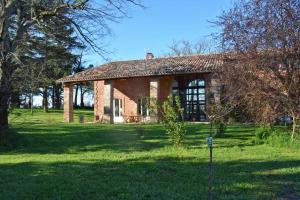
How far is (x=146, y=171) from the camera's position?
10.3 metres

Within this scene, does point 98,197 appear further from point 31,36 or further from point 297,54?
point 31,36

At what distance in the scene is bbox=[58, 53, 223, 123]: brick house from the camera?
115 feet

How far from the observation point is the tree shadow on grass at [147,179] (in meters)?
7.77

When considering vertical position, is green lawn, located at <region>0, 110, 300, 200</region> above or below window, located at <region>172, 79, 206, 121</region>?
below

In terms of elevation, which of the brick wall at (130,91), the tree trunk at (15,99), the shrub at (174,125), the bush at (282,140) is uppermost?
the brick wall at (130,91)

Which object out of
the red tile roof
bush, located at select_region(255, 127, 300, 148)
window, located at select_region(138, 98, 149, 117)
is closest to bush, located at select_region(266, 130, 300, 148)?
bush, located at select_region(255, 127, 300, 148)

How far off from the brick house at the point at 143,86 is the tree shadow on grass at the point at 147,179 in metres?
21.1

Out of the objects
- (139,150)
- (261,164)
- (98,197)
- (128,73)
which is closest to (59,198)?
(98,197)

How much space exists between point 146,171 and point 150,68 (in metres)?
26.4

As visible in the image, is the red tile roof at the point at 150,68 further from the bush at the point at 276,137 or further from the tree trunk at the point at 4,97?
the tree trunk at the point at 4,97

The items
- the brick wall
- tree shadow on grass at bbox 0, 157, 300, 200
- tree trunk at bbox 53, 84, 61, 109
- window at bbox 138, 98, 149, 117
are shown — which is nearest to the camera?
tree shadow on grass at bbox 0, 157, 300, 200

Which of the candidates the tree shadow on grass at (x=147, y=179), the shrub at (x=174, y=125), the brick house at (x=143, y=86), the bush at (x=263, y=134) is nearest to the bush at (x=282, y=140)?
the bush at (x=263, y=134)

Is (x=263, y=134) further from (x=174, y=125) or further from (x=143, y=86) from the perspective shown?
(x=143, y=86)

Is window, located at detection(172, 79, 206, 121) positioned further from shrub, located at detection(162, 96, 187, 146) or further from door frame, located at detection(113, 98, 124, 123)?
shrub, located at detection(162, 96, 187, 146)
